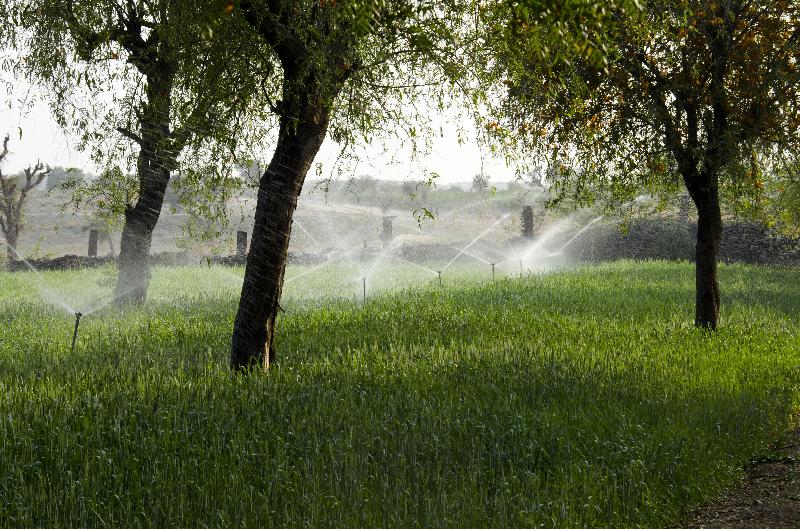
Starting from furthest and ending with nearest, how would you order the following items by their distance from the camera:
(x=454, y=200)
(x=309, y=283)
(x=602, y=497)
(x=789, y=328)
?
(x=454, y=200) → (x=309, y=283) → (x=789, y=328) → (x=602, y=497)

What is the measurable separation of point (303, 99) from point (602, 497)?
614 cm

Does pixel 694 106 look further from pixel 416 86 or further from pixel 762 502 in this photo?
pixel 762 502

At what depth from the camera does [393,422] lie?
720cm

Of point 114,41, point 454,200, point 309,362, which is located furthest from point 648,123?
point 454,200

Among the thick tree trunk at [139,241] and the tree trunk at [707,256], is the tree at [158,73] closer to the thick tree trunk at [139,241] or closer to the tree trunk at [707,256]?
the thick tree trunk at [139,241]

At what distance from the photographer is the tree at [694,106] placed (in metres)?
11.7

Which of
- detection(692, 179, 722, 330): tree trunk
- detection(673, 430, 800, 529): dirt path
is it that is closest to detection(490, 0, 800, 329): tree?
detection(692, 179, 722, 330): tree trunk

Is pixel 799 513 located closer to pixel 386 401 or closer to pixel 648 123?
pixel 386 401

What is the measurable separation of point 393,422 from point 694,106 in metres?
8.47

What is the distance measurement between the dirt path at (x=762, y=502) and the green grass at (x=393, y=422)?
151 mm

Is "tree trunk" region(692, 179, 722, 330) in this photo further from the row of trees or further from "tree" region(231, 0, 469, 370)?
"tree" region(231, 0, 469, 370)

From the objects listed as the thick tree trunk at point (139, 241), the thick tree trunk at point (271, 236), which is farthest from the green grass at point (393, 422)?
the thick tree trunk at point (139, 241)

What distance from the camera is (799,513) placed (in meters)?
5.74

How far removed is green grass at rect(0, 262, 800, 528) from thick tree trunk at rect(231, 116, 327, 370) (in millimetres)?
561
